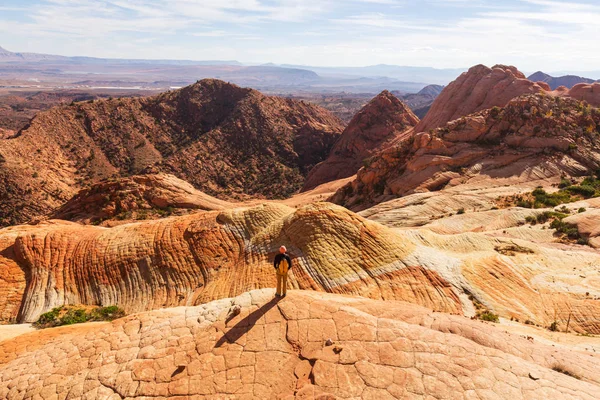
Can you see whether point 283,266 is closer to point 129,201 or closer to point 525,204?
point 525,204

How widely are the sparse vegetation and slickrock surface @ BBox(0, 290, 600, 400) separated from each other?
2968 mm

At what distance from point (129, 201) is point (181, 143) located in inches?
1784

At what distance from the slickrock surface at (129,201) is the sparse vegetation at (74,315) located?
18886mm

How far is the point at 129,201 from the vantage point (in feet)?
119

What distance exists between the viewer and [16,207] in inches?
1831

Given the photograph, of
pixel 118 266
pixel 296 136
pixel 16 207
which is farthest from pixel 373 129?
pixel 118 266

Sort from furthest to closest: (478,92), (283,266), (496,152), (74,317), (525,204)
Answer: (478,92) < (496,152) < (525,204) < (74,317) < (283,266)

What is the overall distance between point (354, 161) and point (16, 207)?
2141 inches

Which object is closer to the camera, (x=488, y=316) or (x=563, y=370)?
(x=563, y=370)

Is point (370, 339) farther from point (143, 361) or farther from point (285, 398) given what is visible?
point (143, 361)

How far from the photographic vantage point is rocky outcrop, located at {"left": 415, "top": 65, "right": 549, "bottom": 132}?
56125mm

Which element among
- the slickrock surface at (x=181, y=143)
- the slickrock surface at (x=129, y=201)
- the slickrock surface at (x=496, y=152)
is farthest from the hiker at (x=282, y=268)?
the slickrock surface at (x=181, y=143)

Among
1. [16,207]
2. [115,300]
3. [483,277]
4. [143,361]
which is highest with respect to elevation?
[143,361]

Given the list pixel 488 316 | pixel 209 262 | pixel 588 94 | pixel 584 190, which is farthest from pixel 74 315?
pixel 588 94
